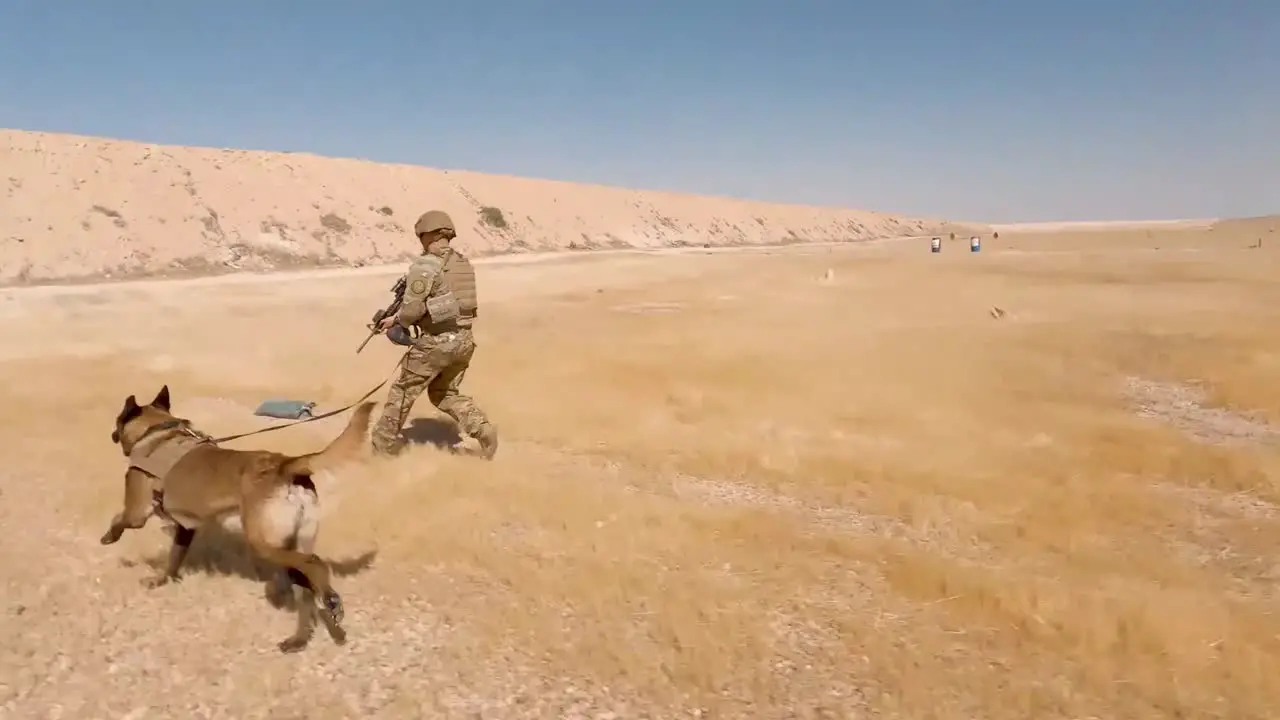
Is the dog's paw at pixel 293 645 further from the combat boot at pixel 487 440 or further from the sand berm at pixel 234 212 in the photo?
the sand berm at pixel 234 212

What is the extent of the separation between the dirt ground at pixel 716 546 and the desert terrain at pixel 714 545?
0.03m

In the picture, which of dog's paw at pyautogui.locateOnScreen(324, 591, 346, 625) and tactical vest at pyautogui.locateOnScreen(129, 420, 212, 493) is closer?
dog's paw at pyautogui.locateOnScreen(324, 591, 346, 625)

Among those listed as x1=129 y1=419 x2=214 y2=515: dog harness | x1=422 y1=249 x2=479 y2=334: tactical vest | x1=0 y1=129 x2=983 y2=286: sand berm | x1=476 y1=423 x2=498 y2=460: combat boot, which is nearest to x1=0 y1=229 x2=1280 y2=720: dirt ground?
x1=476 y1=423 x2=498 y2=460: combat boot

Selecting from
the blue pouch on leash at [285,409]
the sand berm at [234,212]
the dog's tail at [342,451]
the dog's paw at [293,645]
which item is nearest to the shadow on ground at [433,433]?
the blue pouch on leash at [285,409]

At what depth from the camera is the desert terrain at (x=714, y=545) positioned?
3.93m

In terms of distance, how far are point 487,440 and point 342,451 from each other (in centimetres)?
355

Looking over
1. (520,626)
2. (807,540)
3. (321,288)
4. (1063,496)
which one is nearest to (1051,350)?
(1063,496)

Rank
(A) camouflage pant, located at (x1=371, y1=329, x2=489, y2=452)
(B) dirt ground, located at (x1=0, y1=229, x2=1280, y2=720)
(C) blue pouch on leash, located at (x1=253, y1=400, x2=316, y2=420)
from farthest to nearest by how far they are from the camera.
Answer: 1. (C) blue pouch on leash, located at (x1=253, y1=400, x2=316, y2=420)
2. (A) camouflage pant, located at (x1=371, y1=329, x2=489, y2=452)
3. (B) dirt ground, located at (x1=0, y1=229, x2=1280, y2=720)

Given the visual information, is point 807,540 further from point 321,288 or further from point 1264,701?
point 321,288

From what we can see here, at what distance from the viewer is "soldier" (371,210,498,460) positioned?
7348 millimetres

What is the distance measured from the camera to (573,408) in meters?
10.2

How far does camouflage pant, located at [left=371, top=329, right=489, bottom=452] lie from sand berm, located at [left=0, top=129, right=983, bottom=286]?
116 ft

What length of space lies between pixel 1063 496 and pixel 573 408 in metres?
6.02

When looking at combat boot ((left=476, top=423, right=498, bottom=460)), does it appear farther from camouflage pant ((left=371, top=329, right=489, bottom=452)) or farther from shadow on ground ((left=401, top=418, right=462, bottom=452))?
shadow on ground ((left=401, top=418, right=462, bottom=452))
